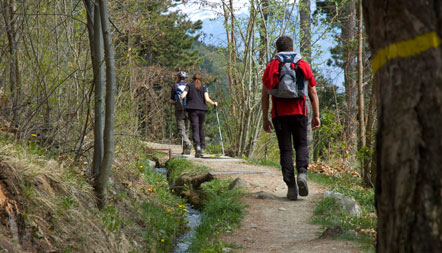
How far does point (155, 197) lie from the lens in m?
7.47

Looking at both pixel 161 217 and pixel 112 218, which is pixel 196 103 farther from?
pixel 112 218

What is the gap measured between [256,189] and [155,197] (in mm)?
1651

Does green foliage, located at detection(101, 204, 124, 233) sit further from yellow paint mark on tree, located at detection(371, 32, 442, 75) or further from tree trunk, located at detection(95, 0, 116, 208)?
yellow paint mark on tree, located at detection(371, 32, 442, 75)

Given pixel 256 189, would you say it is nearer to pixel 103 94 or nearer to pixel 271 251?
pixel 271 251

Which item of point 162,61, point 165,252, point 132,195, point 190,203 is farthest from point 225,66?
point 162,61

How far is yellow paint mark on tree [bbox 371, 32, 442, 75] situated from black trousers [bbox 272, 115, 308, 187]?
14.3 feet

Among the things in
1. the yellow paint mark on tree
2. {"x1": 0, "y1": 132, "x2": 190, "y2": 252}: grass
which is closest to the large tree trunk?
the yellow paint mark on tree

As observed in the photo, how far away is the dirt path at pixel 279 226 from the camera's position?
15.5 feet

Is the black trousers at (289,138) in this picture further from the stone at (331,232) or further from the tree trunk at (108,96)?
the tree trunk at (108,96)

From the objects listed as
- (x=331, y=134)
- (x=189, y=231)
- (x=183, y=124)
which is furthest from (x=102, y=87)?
(x=183, y=124)

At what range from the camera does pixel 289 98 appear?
6207 millimetres

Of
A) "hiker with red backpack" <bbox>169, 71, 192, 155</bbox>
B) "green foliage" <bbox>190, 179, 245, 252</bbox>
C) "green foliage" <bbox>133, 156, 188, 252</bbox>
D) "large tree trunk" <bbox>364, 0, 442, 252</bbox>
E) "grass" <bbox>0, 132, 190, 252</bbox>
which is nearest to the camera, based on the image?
"large tree trunk" <bbox>364, 0, 442, 252</bbox>

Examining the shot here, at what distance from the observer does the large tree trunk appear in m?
1.72

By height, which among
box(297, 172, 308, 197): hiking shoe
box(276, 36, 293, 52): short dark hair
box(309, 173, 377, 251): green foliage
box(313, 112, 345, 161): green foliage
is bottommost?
box(309, 173, 377, 251): green foliage
